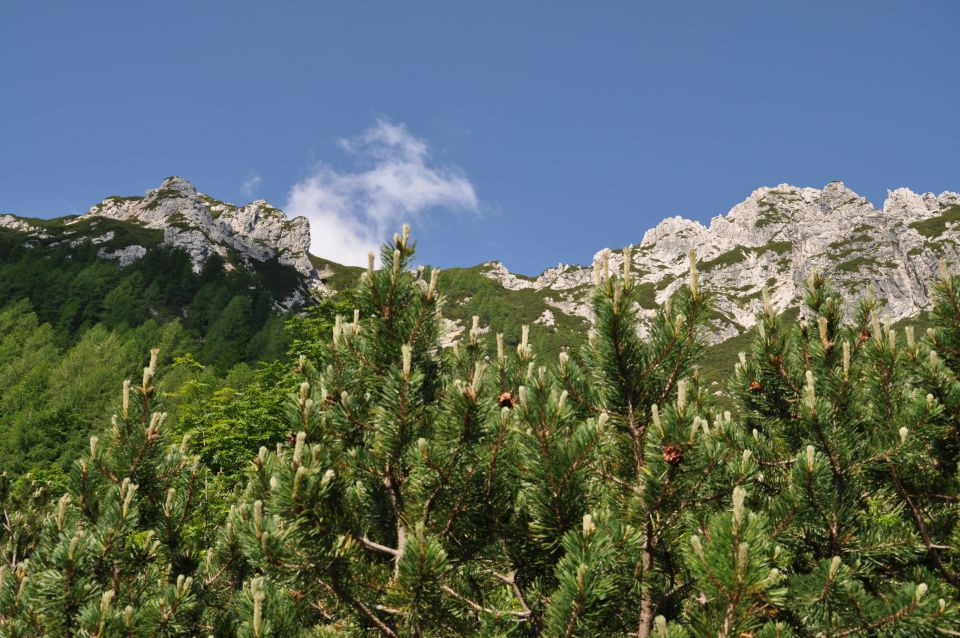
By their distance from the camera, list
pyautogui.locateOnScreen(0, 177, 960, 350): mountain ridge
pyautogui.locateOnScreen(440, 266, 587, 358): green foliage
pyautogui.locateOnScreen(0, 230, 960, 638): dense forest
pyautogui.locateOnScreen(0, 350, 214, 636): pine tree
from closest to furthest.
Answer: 1. pyautogui.locateOnScreen(0, 230, 960, 638): dense forest
2. pyautogui.locateOnScreen(0, 350, 214, 636): pine tree
3. pyautogui.locateOnScreen(0, 177, 960, 350): mountain ridge
4. pyautogui.locateOnScreen(440, 266, 587, 358): green foliage

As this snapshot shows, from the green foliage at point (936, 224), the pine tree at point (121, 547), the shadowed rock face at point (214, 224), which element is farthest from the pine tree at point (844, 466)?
the green foliage at point (936, 224)

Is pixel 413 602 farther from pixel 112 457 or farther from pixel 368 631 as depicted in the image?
pixel 112 457

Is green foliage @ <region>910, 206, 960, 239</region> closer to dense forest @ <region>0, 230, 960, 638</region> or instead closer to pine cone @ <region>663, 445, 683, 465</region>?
dense forest @ <region>0, 230, 960, 638</region>

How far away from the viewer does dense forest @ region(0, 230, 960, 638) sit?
331cm

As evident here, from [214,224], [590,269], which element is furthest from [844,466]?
[214,224]

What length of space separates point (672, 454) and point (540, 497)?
89 cm

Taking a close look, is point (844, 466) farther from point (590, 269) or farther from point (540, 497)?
point (590, 269)

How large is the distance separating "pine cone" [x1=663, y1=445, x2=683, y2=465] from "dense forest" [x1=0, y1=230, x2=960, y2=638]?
0.04 metres

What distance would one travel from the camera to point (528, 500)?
3.57m

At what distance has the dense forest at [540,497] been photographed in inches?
130

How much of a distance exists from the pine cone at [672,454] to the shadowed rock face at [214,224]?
4971 inches

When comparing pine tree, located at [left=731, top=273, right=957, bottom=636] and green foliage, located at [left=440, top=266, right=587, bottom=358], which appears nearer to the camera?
pine tree, located at [left=731, top=273, right=957, bottom=636]

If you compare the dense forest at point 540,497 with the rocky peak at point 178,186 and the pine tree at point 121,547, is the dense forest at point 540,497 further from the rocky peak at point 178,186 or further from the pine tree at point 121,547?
the rocky peak at point 178,186

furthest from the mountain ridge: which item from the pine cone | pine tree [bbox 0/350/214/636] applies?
the pine cone
